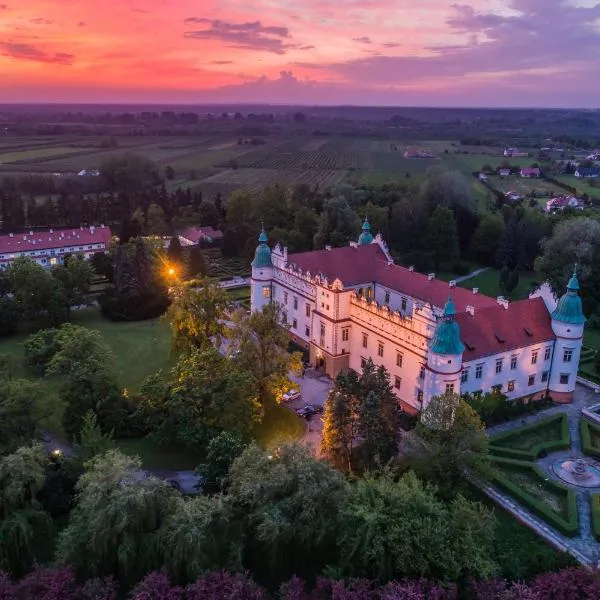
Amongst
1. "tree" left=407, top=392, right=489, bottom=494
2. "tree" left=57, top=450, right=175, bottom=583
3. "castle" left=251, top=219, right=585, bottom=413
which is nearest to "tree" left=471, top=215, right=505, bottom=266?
"castle" left=251, top=219, right=585, bottom=413

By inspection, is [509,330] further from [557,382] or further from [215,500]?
[215,500]

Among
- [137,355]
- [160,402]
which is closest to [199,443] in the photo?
[160,402]

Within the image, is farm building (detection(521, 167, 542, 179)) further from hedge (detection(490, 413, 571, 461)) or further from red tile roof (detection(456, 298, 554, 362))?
hedge (detection(490, 413, 571, 461))

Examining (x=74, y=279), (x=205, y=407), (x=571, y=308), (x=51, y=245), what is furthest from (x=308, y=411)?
(x=51, y=245)

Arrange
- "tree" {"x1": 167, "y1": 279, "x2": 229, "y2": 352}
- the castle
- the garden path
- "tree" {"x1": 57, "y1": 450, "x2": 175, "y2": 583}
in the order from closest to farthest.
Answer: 1. "tree" {"x1": 57, "y1": 450, "x2": 175, "y2": 583}
2. the garden path
3. the castle
4. "tree" {"x1": 167, "y1": 279, "x2": 229, "y2": 352}

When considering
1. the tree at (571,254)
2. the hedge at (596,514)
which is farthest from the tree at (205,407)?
the tree at (571,254)

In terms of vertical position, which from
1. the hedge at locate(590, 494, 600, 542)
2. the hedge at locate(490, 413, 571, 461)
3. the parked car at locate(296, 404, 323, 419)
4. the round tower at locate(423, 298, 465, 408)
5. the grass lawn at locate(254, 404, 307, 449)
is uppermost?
the round tower at locate(423, 298, 465, 408)
